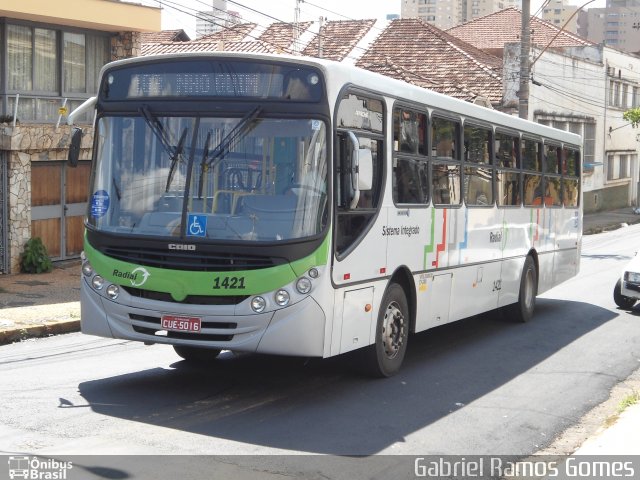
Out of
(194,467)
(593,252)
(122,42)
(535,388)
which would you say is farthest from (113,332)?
(593,252)

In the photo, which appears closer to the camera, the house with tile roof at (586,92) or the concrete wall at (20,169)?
the concrete wall at (20,169)

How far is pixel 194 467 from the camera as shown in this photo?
6934 mm

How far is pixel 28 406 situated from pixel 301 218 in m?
2.72

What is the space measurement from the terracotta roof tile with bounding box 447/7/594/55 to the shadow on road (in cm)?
4423

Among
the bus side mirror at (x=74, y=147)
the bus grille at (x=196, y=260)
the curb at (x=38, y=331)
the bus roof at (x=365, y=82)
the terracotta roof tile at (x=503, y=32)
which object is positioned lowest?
the curb at (x=38, y=331)

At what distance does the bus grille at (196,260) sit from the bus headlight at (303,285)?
22 centimetres

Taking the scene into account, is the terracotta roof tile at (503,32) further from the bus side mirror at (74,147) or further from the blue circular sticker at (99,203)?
the blue circular sticker at (99,203)

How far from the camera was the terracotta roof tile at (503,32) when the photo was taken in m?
55.2

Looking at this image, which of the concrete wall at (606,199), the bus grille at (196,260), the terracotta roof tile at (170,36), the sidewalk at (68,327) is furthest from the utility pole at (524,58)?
the terracotta roof tile at (170,36)

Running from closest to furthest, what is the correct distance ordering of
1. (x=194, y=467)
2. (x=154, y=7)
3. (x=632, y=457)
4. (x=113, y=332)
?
1. (x=194, y=467)
2. (x=632, y=457)
3. (x=113, y=332)
4. (x=154, y=7)

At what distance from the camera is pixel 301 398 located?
941 centimetres

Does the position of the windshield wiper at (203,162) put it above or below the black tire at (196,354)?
above

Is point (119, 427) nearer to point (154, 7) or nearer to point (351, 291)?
point (351, 291)

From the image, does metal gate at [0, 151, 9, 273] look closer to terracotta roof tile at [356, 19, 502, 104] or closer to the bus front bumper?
the bus front bumper
